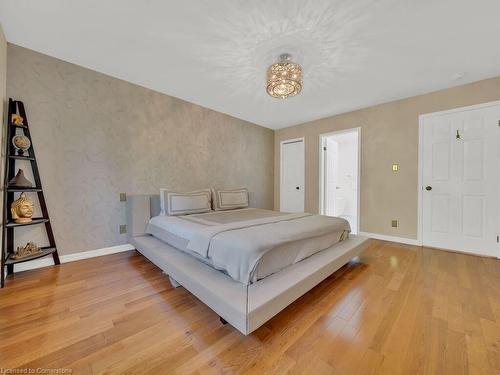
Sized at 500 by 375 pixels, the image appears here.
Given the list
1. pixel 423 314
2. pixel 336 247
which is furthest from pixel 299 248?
pixel 423 314

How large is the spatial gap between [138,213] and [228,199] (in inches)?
53.3

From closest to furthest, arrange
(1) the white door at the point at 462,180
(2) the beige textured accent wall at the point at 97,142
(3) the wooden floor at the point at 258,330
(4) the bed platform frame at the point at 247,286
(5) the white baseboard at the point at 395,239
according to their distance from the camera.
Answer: (3) the wooden floor at the point at 258,330, (4) the bed platform frame at the point at 247,286, (2) the beige textured accent wall at the point at 97,142, (1) the white door at the point at 462,180, (5) the white baseboard at the point at 395,239

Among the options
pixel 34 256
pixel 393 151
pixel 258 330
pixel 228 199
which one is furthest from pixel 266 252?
pixel 393 151

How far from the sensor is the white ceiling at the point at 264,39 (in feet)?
5.54

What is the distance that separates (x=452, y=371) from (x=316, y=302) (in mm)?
803

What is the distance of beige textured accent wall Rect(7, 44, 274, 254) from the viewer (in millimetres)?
2322

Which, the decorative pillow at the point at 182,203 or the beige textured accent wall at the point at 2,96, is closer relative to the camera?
the beige textured accent wall at the point at 2,96

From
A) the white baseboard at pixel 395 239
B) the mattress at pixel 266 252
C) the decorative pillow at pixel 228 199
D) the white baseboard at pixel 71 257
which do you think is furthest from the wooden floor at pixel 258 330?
the decorative pillow at pixel 228 199

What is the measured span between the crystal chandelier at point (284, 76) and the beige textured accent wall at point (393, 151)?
82.5 inches

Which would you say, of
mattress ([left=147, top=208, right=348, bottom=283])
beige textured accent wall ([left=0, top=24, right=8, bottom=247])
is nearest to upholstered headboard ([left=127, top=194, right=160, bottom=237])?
mattress ([left=147, top=208, right=348, bottom=283])

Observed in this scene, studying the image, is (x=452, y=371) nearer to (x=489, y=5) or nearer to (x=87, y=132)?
(x=489, y=5)

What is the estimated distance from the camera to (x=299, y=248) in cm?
187

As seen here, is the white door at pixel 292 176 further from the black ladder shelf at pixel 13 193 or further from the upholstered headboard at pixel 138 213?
the black ladder shelf at pixel 13 193

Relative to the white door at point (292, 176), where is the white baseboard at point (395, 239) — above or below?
below
